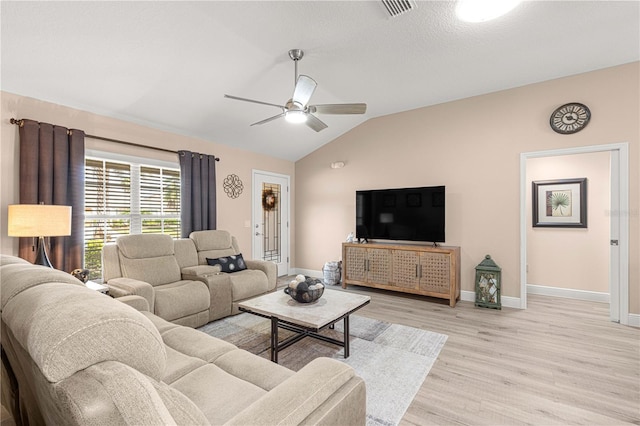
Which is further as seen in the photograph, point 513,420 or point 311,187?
point 311,187

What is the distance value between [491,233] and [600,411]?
8.21ft

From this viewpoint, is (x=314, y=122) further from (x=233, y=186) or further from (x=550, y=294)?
(x=550, y=294)

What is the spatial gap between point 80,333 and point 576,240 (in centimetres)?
587

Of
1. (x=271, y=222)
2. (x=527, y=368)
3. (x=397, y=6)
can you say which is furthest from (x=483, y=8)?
(x=271, y=222)

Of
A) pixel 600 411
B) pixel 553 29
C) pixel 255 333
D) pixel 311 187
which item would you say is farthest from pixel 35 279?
pixel 311 187

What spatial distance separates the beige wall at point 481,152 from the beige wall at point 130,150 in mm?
1516

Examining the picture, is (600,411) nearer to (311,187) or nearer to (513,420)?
(513,420)

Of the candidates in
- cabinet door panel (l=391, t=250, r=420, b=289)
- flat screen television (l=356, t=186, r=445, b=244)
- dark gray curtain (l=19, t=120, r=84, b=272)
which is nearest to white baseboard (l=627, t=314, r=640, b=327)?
flat screen television (l=356, t=186, r=445, b=244)

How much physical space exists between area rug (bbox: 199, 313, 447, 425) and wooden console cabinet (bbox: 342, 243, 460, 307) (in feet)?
3.48

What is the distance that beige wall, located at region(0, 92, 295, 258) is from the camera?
9.18 feet

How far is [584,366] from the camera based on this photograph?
2.44 meters

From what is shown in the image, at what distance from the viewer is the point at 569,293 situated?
175 inches

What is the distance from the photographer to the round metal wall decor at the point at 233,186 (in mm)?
4828

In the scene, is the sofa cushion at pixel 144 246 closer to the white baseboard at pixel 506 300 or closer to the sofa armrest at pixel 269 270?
the sofa armrest at pixel 269 270
